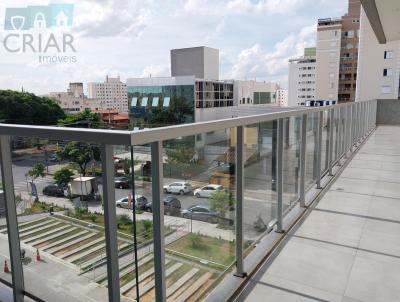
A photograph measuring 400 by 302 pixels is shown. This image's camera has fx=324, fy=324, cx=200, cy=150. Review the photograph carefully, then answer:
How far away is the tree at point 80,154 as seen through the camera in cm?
110

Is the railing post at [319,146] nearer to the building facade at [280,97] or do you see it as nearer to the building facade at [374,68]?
the building facade at [374,68]

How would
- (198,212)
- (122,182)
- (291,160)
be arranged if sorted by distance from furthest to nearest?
(291,160) → (198,212) → (122,182)

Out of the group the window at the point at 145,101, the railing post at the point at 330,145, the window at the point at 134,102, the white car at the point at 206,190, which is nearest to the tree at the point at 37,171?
the white car at the point at 206,190

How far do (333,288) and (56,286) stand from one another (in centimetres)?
156

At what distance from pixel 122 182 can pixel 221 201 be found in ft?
2.88

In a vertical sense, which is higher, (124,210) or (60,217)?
(124,210)

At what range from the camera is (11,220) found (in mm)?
1489

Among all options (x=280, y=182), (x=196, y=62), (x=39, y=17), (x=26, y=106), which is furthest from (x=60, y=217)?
(x=196, y=62)

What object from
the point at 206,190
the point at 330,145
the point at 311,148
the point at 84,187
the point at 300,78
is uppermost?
the point at 300,78

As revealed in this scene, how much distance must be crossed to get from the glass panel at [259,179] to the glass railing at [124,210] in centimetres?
6

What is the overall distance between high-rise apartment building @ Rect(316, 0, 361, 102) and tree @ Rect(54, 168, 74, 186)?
Result: 6531 centimetres

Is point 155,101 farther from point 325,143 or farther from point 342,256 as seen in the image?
point 342,256

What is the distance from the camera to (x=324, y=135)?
434cm

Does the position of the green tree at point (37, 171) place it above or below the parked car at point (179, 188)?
above
